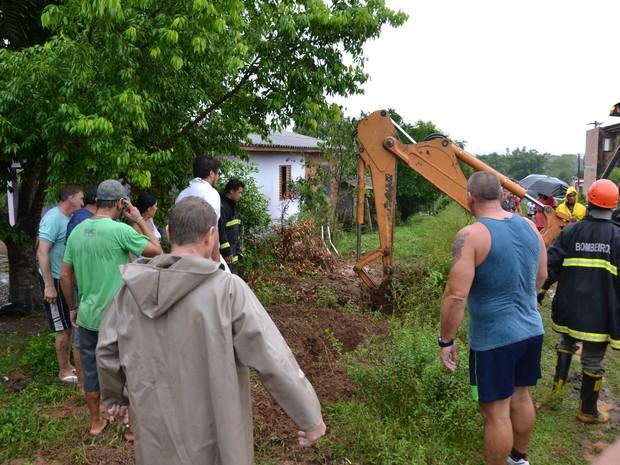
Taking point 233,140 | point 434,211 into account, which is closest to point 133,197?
point 233,140

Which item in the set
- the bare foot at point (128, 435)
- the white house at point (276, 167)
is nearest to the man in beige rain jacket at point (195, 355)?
the bare foot at point (128, 435)

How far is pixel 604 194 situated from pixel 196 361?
150 inches

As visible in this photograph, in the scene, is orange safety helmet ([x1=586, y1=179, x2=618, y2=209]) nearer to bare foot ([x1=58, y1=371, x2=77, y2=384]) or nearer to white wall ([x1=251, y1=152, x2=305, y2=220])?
bare foot ([x1=58, y1=371, x2=77, y2=384])

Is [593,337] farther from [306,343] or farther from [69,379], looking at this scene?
[69,379]

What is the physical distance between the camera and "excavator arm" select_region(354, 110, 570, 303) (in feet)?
21.3

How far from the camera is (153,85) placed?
232 inches

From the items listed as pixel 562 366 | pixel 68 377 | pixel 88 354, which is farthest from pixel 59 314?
pixel 562 366

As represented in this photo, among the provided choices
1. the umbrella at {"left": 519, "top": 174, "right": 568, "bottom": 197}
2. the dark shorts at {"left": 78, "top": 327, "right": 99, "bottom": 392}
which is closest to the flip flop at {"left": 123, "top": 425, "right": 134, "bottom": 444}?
the dark shorts at {"left": 78, "top": 327, "right": 99, "bottom": 392}

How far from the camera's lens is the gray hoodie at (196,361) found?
85.2 inches

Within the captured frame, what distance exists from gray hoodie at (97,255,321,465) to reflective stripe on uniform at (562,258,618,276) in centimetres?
322

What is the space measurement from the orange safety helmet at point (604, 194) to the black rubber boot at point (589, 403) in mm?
1468

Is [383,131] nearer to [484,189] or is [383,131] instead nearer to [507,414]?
[484,189]

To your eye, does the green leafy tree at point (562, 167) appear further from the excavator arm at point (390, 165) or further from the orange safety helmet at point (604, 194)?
the orange safety helmet at point (604, 194)

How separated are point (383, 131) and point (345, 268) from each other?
4.72 m
